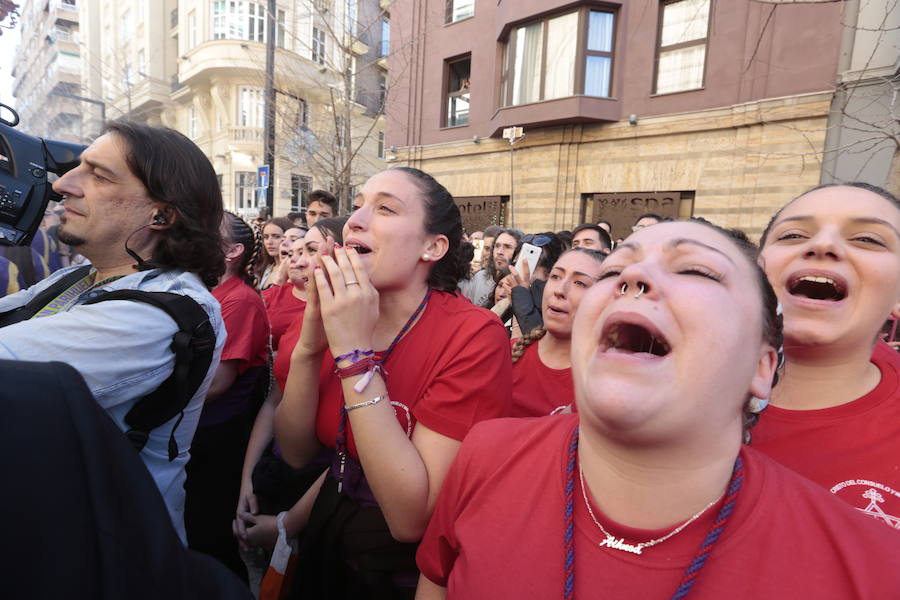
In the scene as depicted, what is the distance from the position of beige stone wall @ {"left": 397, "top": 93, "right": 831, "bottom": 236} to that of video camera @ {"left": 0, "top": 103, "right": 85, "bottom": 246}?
10.3 metres

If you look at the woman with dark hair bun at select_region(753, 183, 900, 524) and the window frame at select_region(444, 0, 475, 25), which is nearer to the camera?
the woman with dark hair bun at select_region(753, 183, 900, 524)

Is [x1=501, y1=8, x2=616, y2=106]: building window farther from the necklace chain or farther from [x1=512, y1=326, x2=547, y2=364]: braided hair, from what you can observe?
the necklace chain

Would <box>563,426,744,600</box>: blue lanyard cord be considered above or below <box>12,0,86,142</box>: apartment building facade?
below

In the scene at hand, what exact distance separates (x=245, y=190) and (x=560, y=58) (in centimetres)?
1795

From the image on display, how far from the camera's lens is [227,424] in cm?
270

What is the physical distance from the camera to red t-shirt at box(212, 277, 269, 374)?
2691 millimetres

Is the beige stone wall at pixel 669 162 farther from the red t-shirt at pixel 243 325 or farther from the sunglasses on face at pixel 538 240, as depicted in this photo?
the red t-shirt at pixel 243 325

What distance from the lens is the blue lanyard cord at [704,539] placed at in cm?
93

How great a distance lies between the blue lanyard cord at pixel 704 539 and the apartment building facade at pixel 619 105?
371 inches

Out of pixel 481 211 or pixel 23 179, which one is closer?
pixel 23 179

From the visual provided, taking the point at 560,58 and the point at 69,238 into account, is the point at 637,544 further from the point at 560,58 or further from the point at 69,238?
the point at 560,58

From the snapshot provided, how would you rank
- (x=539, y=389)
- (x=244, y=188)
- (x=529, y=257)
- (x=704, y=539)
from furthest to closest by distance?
(x=244, y=188), (x=529, y=257), (x=539, y=389), (x=704, y=539)

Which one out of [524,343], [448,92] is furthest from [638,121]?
[524,343]

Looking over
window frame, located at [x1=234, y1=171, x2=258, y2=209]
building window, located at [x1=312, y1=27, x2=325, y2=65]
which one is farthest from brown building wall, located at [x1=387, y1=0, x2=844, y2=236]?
window frame, located at [x1=234, y1=171, x2=258, y2=209]
